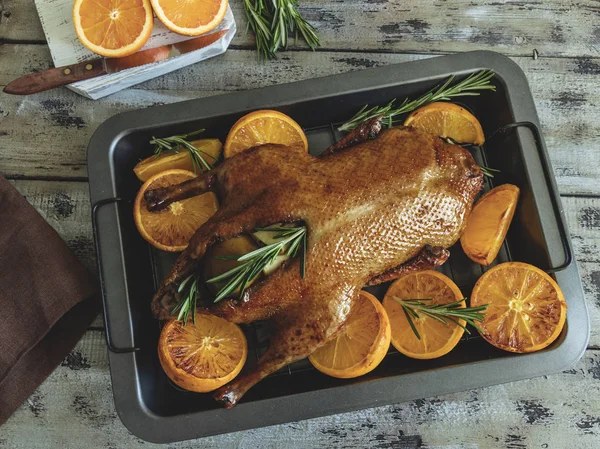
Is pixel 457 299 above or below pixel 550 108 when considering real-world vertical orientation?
below

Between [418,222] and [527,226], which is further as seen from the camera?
[527,226]

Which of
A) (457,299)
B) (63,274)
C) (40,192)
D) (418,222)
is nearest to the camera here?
(418,222)

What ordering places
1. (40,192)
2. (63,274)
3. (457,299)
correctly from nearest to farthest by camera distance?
(457,299) < (63,274) < (40,192)

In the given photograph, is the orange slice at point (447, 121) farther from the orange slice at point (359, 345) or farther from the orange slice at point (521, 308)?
the orange slice at point (359, 345)

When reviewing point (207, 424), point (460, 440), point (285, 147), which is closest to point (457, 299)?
point (460, 440)

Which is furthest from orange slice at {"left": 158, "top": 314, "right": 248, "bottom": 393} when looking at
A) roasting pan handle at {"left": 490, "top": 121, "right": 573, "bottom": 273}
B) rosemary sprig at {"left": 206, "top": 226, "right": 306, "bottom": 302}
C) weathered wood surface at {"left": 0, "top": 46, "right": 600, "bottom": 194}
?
roasting pan handle at {"left": 490, "top": 121, "right": 573, "bottom": 273}

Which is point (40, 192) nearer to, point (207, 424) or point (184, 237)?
point (184, 237)

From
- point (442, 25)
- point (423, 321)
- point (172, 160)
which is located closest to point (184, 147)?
point (172, 160)

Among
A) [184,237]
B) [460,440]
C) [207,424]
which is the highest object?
[184,237]
